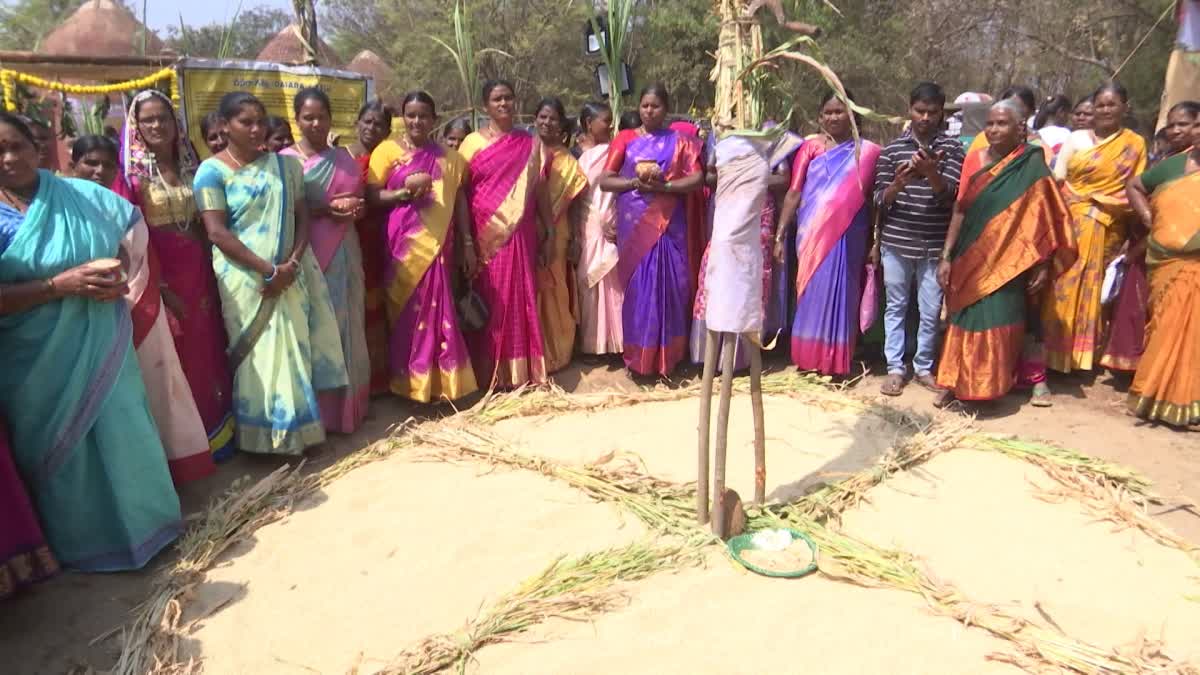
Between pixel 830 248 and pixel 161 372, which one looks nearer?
pixel 161 372

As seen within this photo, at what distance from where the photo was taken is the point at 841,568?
275cm

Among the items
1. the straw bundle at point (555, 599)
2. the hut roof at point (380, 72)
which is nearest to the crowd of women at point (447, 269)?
the straw bundle at point (555, 599)

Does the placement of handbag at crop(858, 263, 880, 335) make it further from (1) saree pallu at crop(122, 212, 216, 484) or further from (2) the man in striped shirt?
(1) saree pallu at crop(122, 212, 216, 484)

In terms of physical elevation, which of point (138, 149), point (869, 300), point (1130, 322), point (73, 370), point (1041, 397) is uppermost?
point (138, 149)

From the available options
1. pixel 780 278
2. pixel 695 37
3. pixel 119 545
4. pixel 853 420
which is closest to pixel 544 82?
pixel 695 37

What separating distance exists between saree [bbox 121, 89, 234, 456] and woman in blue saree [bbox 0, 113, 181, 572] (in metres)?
0.47

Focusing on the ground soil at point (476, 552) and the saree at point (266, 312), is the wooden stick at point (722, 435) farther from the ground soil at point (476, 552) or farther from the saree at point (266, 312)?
the saree at point (266, 312)

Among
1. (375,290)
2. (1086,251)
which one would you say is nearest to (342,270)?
(375,290)

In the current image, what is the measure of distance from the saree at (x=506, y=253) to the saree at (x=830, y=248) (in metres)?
1.69

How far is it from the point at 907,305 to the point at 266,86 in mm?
4907

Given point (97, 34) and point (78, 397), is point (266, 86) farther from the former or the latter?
point (97, 34)

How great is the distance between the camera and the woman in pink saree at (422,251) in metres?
4.31

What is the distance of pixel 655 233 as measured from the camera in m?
4.89

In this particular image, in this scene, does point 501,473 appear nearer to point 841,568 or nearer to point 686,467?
point 686,467
